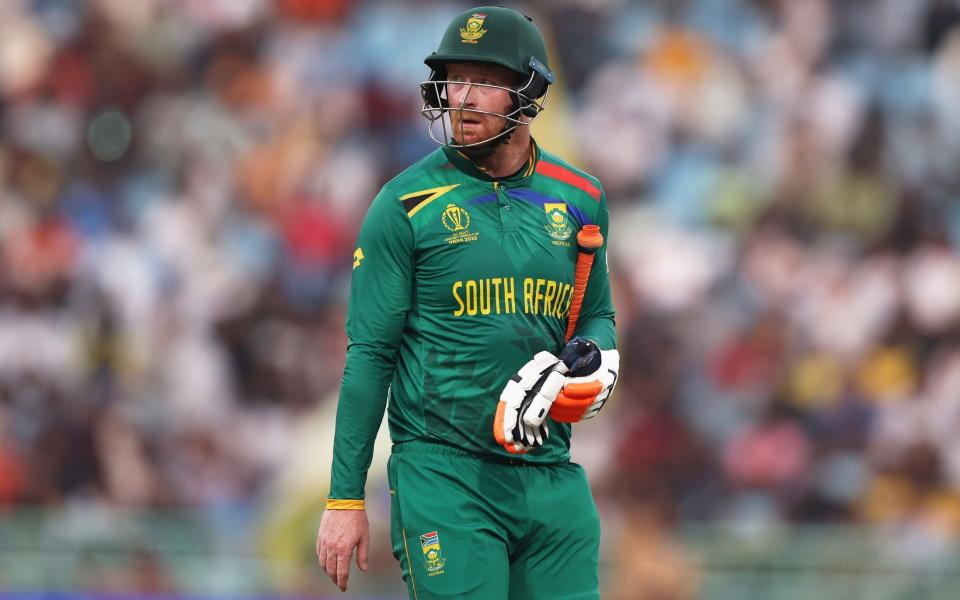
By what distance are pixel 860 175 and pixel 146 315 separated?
16.9 feet

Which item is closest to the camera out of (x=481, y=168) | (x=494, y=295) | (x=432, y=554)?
(x=432, y=554)

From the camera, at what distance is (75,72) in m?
12.2

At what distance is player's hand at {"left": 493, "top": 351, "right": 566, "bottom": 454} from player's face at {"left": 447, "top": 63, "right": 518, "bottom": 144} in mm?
707

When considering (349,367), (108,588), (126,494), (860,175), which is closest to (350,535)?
(349,367)

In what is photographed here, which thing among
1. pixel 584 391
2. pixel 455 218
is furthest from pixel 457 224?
pixel 584 391

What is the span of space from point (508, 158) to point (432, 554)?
47.2 inches

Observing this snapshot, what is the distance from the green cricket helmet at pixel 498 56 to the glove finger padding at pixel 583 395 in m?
0.75

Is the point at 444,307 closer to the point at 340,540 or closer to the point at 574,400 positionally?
the point at 574,400

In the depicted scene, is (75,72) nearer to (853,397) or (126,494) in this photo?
(126,494)

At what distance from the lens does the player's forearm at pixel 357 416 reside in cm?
457

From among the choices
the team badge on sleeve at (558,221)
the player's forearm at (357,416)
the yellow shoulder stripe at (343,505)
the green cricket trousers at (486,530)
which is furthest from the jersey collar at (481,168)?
the yellow shoulder stripe at (343,505)

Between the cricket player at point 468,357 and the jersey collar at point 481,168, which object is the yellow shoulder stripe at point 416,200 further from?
the jersey collar at point 481,168

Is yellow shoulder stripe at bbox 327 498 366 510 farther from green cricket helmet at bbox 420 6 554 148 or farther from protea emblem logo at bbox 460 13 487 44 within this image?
protea emblem logo at bbox 460 13 487 44

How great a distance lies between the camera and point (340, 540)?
4.53 m
